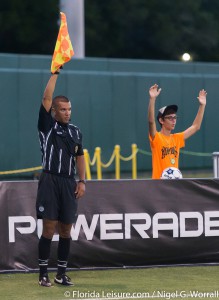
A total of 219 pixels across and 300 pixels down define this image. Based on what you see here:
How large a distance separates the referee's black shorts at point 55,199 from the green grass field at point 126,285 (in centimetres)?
72

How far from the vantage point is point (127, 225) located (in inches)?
447

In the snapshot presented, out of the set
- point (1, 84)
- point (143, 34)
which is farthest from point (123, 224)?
point (143, 34)

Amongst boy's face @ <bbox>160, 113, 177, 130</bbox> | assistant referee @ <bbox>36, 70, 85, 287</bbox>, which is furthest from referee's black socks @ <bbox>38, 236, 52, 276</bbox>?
boy's face @ <bbox>160, 113, 177, 130</bbox>

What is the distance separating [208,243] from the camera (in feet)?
37.9

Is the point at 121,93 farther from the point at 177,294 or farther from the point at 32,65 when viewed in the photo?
the point at 177,294

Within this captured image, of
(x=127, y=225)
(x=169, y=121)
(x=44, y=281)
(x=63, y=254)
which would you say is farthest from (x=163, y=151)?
A: (x=44, y=281)

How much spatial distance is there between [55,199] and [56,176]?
232 mm

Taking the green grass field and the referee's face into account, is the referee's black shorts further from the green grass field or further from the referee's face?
the green grass field

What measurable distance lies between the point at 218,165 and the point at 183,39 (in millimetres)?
33881

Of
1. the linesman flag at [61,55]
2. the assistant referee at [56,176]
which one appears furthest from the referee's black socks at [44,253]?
the linesman flag at [61,55]

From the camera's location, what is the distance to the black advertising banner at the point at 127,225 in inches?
436

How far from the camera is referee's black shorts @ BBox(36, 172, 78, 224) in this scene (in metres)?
10.1

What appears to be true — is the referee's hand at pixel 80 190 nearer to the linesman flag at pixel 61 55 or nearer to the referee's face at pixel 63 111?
the referee's face at pixel 63 111

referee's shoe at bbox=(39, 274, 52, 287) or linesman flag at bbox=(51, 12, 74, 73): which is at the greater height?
A: linesman flag at bbox=(51, 12, 74, 73)
